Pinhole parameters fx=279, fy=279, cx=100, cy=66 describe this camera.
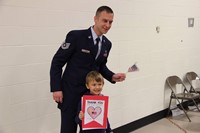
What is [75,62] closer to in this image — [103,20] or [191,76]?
[103,20]

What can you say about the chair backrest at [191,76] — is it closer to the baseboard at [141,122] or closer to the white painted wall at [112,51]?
the white painted wall at [112,51]

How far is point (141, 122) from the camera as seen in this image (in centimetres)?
416

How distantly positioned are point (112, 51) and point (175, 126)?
160 centimetres

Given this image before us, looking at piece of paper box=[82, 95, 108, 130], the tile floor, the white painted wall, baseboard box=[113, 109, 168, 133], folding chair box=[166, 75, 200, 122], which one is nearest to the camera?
piece of paper box=[82, 95, 108, 130]

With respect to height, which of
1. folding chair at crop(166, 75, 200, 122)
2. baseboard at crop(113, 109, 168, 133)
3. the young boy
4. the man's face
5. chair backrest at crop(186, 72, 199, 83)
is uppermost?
the man's face

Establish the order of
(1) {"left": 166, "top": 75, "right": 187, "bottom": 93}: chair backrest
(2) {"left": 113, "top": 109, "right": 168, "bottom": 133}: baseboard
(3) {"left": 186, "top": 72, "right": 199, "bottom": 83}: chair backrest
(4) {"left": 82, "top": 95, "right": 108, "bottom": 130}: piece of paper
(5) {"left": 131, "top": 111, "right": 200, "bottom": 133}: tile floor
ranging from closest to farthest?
1. (4) {"left": 82, "top": 95, "right": 108, "bottom": 130}: piece of paper
2. (2) {"left": 113, "top": 109, "right": 168, "bottom": 133}: baseboard
3. (5) {"left": 131, "top": 111, "right": 200, "bottom": 133}: tile floor
4. (1) {"left": 166, "top": 75, "right": 187, "bottom": 93}: chair backrest
5. (3) {"left": 186, "top": 72, "right": 199, "bottom": 83}: chair backrest

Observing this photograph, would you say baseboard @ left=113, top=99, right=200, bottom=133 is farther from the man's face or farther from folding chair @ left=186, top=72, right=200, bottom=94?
the man's face

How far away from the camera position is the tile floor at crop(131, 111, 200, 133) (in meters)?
3.99

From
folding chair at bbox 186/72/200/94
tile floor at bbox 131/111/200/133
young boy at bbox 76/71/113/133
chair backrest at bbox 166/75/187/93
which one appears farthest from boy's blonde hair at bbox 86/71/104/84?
folding chair at bbox 186/72/200/94

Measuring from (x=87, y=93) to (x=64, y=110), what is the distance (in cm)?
24

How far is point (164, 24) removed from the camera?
4.42 metres

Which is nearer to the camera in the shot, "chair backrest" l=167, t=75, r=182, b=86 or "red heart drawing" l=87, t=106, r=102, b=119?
"red heart drawing" l=87, t=106, r=102, b=119

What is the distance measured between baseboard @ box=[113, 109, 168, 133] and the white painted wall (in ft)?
0.22

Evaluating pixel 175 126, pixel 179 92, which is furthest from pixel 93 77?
pixel 179 92
